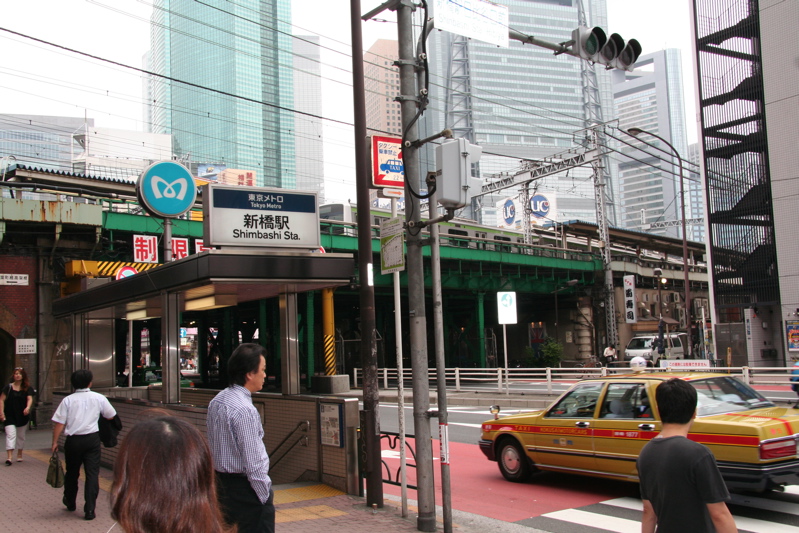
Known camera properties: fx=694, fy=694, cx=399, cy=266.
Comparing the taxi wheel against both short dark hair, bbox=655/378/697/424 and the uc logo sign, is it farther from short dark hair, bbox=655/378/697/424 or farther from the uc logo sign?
the uc logo sign

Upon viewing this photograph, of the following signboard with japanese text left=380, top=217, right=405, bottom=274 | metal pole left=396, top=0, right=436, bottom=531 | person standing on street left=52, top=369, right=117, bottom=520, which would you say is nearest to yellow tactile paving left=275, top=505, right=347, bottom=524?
metal pole left=396, top=0, right=436, bottom=531

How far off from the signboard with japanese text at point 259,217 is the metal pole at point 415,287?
5.53ft

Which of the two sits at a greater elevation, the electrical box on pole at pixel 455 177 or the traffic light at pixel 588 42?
the traffic light at pixel 588 42

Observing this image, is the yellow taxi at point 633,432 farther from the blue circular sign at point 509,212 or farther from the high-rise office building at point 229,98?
the high-rise office building at point 229,98

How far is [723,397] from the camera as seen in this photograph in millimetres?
8586

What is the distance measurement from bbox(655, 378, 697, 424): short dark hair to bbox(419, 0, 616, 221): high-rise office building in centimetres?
15553

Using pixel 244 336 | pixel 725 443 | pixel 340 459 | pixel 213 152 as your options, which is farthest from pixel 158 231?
pixel 213 152

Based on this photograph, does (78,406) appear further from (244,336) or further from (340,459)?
(244,336)

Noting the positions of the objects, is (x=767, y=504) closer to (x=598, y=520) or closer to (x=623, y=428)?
(x=623, y=428)

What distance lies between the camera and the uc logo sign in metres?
66.1

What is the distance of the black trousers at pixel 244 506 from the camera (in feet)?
14.6

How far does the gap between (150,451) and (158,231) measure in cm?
2516

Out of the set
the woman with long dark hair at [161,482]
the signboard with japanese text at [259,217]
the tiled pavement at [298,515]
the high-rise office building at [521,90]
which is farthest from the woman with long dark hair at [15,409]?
the high-rise office building at [521,90]

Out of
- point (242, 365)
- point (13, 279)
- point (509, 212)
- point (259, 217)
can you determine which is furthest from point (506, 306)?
point (509, 212)
